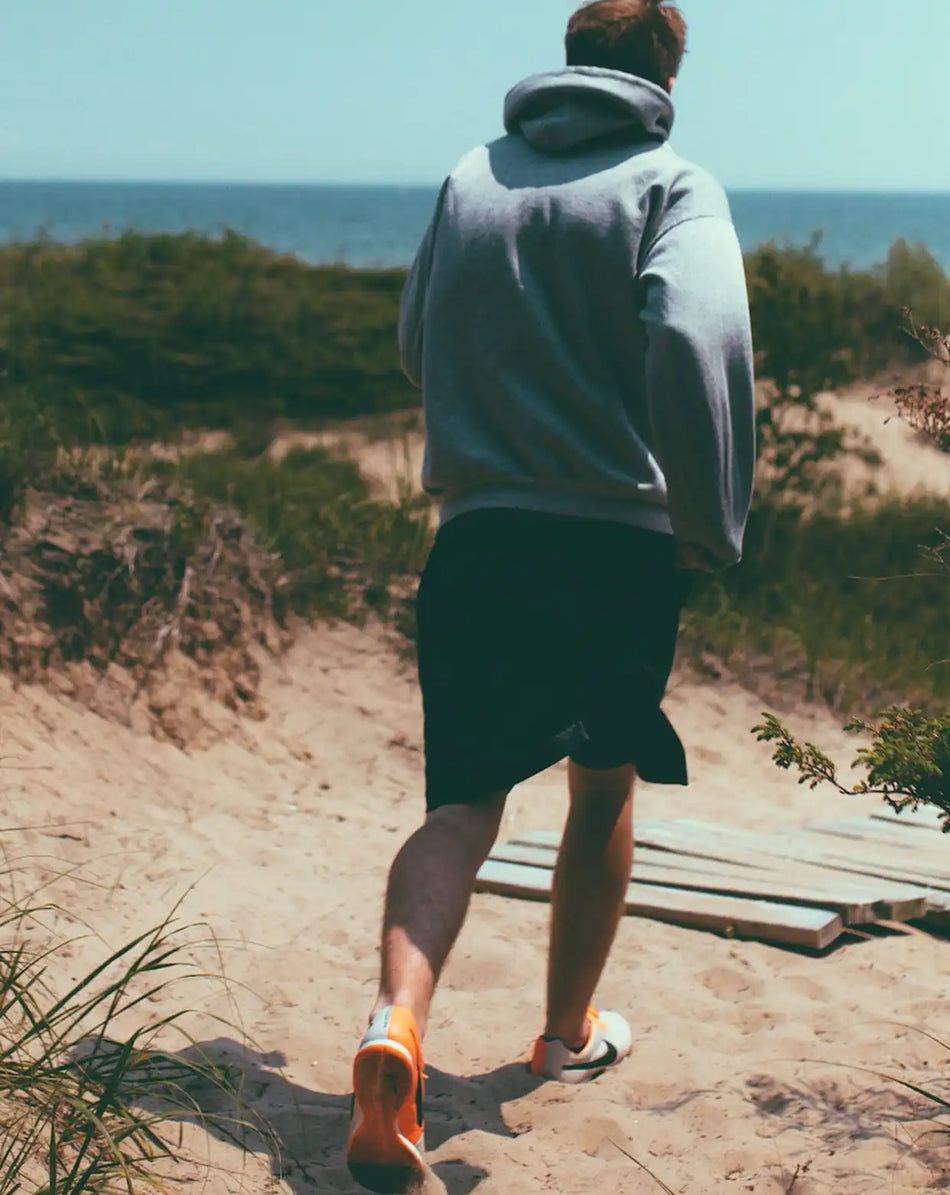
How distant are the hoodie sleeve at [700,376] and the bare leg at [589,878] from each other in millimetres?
528

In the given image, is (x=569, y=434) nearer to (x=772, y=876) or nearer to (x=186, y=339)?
(x=772, y=876)

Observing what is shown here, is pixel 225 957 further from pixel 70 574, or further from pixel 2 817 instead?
pixel 70 574

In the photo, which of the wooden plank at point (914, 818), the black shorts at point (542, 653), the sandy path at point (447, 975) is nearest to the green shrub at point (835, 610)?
the sandy path at point (447, 975)

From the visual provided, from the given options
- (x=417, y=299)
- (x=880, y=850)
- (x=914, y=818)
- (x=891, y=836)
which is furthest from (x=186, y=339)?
(x=417, y=299)

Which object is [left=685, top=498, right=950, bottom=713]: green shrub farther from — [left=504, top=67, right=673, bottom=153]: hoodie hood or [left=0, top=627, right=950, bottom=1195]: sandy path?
[left=504, top=67, right=673, bottom=153]: hoodie hood

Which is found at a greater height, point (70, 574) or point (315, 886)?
point (70, 574)

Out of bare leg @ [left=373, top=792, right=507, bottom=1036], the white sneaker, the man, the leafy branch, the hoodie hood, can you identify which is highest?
the hoodie hood

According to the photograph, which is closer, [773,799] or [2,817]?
[2,817]

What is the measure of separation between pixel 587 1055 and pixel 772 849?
1.69 meters

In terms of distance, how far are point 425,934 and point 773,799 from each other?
3565 millimetres

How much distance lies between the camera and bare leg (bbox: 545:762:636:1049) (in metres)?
2.87

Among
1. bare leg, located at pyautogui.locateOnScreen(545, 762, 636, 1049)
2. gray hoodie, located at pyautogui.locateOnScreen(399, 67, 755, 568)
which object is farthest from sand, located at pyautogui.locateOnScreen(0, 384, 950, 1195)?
gray hoodie, located at pyautogui.locateOnScreen(399, 67, 755, 568)

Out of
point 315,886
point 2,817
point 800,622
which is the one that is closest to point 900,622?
point 800,622

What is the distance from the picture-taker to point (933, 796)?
2664 mm
